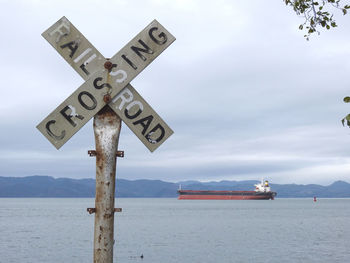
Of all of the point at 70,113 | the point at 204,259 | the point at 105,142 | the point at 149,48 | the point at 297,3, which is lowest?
the point at 204,259

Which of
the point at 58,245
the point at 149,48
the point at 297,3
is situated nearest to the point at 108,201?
the point at 149,48

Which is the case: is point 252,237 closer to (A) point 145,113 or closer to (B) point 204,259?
(B) point 204,259

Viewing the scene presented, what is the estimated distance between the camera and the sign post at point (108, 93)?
12.1ft

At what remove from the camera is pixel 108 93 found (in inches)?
147

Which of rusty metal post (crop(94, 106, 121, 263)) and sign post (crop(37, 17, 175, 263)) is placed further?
sign post (crop(37, 17, 175, 263))

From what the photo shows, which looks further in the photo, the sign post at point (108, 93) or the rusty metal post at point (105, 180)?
the sign post at point (108, 93)

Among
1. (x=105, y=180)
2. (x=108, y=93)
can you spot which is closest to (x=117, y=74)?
(x=108, y=93)

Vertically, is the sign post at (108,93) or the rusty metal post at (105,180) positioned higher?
the sign post at (108,93)

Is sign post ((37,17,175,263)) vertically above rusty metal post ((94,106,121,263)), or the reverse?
sign post ((37,17,175,263))

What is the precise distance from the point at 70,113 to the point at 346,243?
51449 mm

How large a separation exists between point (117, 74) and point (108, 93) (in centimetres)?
18

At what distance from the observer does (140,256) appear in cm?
3959

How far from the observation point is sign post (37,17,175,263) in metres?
3.68

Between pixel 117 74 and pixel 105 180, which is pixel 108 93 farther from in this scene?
pixel 105 180
